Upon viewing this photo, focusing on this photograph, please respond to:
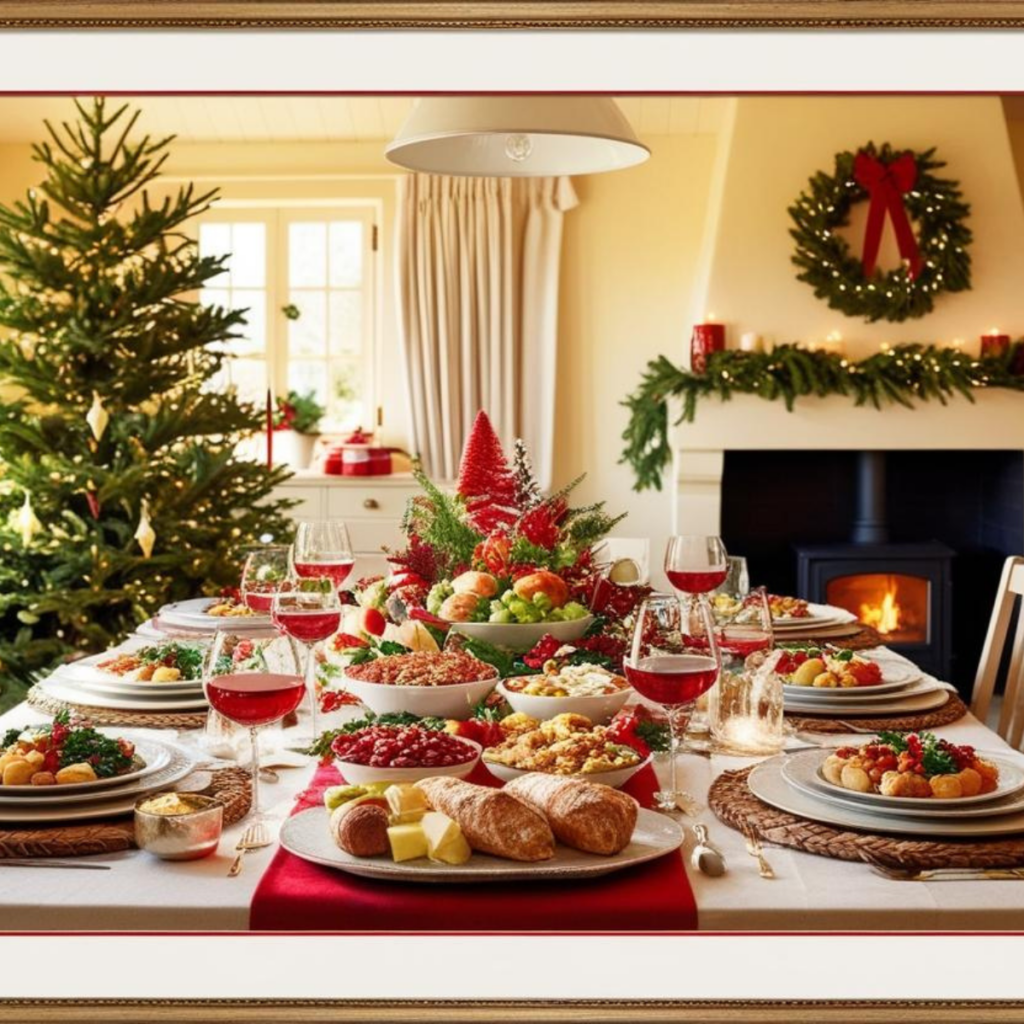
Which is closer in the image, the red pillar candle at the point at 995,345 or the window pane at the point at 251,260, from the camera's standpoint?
the red pillar candle at the point at 995,345

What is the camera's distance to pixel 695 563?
2.25 metres

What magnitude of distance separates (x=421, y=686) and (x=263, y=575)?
1.65ft

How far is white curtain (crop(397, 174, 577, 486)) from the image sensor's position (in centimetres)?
559

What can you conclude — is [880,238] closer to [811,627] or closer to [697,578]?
[811,627]

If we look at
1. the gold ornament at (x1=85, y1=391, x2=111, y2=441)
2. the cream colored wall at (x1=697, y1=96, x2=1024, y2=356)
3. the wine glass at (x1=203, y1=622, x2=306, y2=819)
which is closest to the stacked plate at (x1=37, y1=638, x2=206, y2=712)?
the wine glass at (x1=203, y1=622, x2=306, y2=819)

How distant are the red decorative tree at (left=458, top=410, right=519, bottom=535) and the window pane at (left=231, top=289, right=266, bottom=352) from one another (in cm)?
362

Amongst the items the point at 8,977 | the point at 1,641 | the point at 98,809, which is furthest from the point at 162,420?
the point at 8,977

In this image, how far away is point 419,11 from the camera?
136cm

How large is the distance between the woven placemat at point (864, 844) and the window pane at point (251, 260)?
471cm

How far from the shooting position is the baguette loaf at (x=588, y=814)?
4.14ft

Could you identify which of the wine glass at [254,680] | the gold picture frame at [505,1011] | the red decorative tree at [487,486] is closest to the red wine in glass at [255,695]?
the wine glass at [254,680]

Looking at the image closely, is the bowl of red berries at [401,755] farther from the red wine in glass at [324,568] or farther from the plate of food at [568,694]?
the red wine in glass at [324,568]

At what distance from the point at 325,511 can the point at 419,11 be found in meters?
4.15

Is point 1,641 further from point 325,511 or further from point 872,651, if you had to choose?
point 872,651
